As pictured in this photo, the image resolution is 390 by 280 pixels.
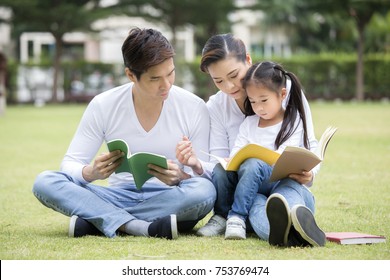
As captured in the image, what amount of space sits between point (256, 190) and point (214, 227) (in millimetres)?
328

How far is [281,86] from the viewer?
167 inches

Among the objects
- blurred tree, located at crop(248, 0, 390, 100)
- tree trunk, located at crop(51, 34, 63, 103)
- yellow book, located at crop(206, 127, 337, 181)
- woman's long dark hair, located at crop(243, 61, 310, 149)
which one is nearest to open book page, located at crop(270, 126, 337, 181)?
yellow book, located at crop(206, 127, 337, 181)

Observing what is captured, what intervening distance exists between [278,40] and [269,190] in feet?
117

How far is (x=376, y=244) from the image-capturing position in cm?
391

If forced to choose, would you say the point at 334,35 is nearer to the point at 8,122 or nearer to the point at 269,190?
the point at 8,122

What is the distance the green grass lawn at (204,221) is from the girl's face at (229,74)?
0.76 metres

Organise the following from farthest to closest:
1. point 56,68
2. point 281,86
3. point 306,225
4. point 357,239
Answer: point 56,68
point 281,86
point 357,239
point 306,225

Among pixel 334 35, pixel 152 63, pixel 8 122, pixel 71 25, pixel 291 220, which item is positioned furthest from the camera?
pixel 334 35

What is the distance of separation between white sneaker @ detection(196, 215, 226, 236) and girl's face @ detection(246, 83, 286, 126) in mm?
584

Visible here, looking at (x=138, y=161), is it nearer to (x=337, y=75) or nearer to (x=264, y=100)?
(x=264, y=100)

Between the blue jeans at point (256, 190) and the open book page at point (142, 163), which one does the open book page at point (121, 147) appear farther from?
the blue jeans at point (256, 190)

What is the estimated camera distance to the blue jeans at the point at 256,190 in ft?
13.4

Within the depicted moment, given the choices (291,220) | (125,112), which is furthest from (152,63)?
(291,220)

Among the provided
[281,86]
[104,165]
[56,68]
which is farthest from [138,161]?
[56,68]
